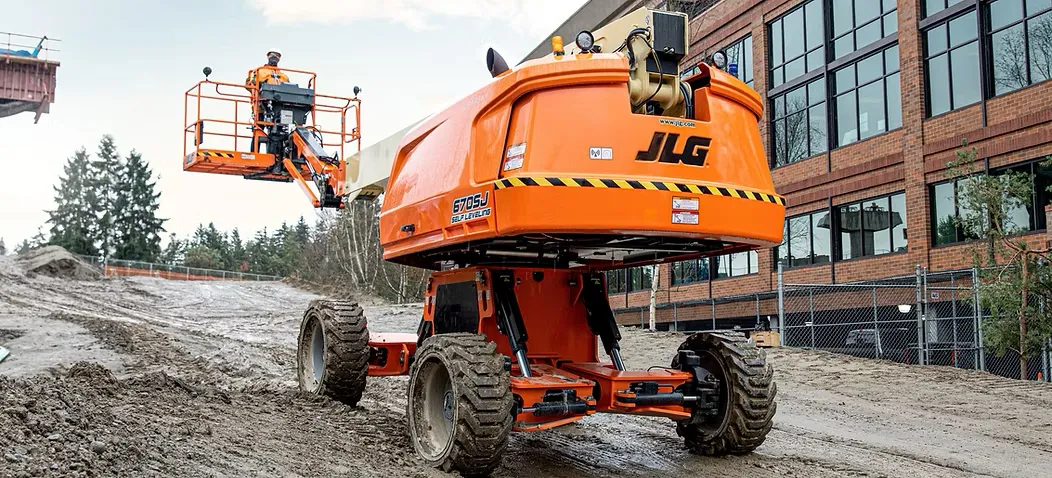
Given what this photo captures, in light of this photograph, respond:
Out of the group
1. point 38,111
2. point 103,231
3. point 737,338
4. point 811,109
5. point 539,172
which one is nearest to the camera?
point 539,172

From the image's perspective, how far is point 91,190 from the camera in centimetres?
7194

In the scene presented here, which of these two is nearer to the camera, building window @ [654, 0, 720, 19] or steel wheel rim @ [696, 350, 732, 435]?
steel wheel rim @ [696, 350, 732, 435]

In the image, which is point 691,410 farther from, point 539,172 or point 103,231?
point 103,231

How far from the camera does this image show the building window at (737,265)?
2786 cm

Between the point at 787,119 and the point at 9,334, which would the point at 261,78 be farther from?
the point at 787,119

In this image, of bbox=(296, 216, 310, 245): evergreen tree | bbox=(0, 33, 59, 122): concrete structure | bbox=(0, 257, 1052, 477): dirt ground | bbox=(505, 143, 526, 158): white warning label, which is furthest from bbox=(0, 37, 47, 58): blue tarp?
bbox=(296, 216, 310, 245): evergreen tree

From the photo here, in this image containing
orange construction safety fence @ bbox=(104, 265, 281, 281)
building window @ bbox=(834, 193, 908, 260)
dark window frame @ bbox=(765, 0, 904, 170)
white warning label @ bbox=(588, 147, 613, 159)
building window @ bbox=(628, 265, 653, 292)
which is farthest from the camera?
orange construction safety fence @ bbox=(104, 265, 281, 281)

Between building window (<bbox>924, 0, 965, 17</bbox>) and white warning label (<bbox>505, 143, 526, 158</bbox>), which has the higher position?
building window (<bbox>924, 0, 965, 17</bbox>)

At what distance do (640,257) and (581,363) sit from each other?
1145 mm

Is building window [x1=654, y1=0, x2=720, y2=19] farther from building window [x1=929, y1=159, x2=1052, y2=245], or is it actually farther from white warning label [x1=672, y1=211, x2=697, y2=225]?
white warning label [x1=672, y1=211, x2=697, y2=225]

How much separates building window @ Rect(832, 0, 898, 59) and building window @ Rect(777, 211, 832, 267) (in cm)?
455

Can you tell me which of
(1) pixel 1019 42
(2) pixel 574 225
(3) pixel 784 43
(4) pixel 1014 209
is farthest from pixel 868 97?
(2) pixel 574 225

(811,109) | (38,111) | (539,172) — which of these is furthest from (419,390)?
(38,111)

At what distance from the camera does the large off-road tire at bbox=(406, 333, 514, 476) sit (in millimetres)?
6633
